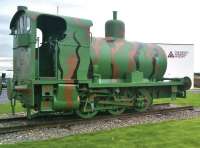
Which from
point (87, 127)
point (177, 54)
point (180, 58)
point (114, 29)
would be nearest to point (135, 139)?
point (87, 127)

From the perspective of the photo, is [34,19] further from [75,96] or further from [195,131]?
[195,131]

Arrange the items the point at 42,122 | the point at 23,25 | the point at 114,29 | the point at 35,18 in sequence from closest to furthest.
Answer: the point at 35,18 < the point at 23,25 < the point at 42,122 < the point at 114,29

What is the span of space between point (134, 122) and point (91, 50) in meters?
2.98

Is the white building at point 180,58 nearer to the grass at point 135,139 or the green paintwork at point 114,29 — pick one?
the green paintwork at point 114,29

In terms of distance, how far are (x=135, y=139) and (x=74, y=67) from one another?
157 inches

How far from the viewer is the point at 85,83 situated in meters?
13.2

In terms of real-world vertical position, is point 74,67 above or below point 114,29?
below

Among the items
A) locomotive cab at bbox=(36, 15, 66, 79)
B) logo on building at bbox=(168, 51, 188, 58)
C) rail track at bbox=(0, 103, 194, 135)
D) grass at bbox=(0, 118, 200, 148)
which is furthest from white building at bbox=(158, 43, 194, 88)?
grass at bbox=(0, 118, 200, 148)

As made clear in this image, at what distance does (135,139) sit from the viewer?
32.1 ft

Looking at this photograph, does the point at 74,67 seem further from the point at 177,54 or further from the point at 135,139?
the point at 177,54

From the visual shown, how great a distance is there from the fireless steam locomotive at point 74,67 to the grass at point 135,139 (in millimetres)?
2338

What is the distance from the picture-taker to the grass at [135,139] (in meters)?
9.06

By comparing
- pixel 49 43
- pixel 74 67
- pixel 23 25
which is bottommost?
pixel 74 67

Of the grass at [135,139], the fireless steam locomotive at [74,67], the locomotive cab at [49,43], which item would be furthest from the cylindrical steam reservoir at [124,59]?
the grass at [135,139]
